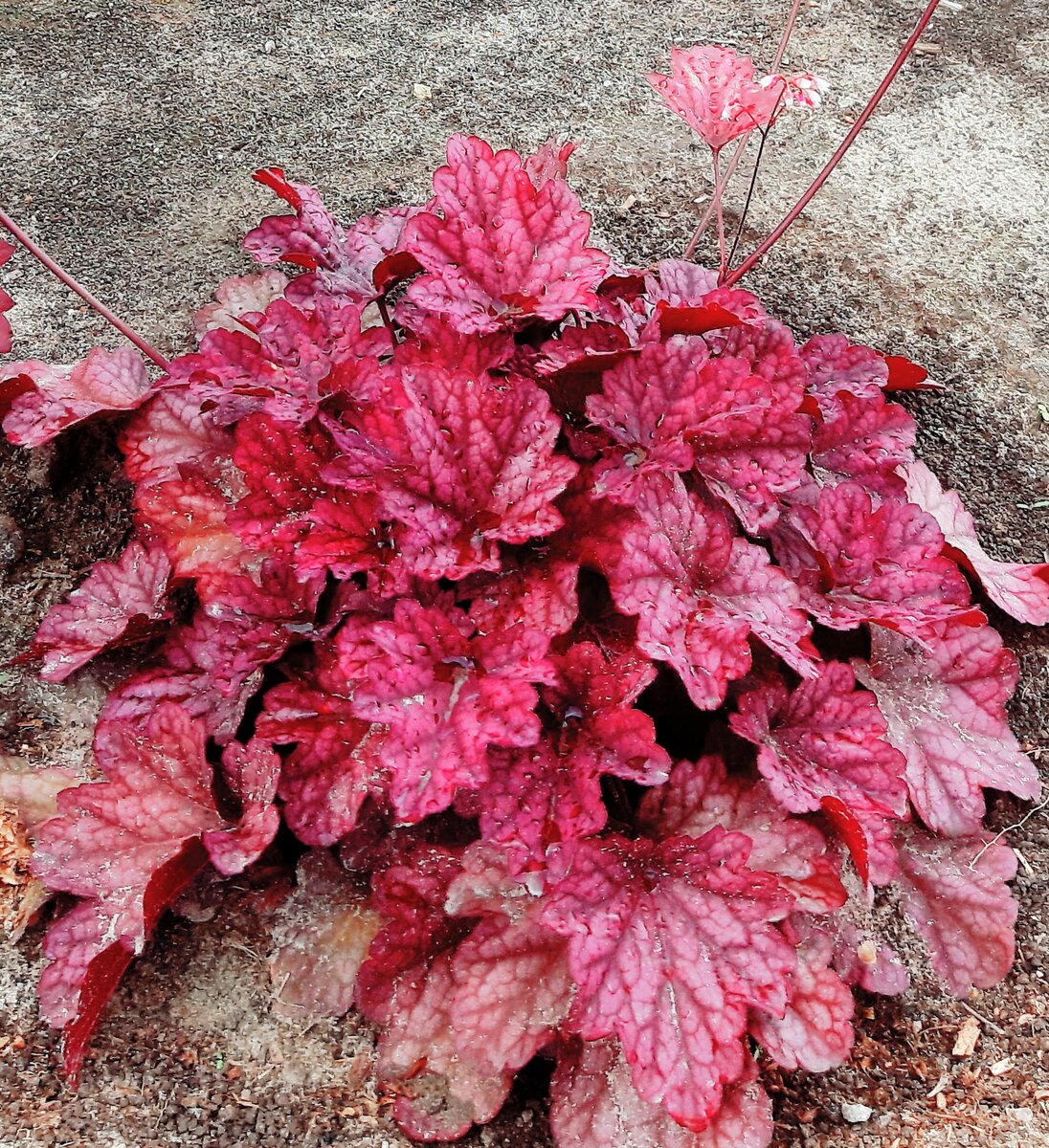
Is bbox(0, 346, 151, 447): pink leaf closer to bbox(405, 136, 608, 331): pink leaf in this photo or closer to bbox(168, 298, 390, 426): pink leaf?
bbox(168, 298, 390, 426): pink leaf

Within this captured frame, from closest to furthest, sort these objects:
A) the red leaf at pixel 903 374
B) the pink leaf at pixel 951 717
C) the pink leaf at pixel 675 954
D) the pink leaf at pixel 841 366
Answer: the pink leaf at pixel 675 954 → the pink leaf at pixel 951 717 → the pink leaf at pixel 841 366 → the red leaf at pixel 903 374

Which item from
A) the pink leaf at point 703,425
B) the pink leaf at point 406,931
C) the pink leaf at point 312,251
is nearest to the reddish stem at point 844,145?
the pink leaf at point 703,425

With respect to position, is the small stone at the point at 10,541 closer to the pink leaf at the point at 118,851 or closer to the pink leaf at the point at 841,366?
the pink leaf at the point at 118,851

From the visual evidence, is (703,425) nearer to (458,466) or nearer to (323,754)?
(458,466)

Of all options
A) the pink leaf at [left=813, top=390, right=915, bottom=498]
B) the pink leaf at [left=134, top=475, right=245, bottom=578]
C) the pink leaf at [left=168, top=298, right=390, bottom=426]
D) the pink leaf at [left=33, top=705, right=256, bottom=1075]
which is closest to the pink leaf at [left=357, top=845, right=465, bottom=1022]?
the pink leaf at [left=33, top=705, right=256, bottom=1075]

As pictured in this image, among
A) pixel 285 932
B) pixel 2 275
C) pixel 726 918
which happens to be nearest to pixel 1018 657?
pixel 726 918

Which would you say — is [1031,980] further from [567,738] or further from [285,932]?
[285,932]

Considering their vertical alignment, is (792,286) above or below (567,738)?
above
